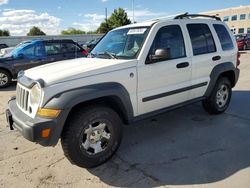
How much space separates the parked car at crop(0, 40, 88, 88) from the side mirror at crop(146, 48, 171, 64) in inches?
250

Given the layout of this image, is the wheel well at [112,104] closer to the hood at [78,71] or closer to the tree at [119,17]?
the hood at [78,71]

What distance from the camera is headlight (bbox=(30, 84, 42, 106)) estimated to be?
3.23 metres

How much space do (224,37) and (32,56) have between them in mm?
7150

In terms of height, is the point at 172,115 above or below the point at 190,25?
below

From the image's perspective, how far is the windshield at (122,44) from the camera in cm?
404

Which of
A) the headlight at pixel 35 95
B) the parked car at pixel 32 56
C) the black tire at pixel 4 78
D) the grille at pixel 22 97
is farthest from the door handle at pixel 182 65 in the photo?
the black tire at pixel 4 78

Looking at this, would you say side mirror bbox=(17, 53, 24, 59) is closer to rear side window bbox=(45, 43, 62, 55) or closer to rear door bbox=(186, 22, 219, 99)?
rear side window bbox=(45, 43, 62, 55)

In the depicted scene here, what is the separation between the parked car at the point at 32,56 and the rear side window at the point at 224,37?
578cm

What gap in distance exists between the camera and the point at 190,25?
4.71m

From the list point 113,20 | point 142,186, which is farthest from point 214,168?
point 113,20

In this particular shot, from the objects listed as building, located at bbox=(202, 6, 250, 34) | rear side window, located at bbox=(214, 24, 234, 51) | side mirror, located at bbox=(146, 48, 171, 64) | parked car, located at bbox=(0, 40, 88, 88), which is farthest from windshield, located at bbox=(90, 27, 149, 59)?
building, located at bbox=(202, 6, 250, 34)

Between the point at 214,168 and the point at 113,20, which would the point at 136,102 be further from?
the point at 113,20

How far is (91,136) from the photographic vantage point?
11.7 ft

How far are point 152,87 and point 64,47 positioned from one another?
23.4 ft
